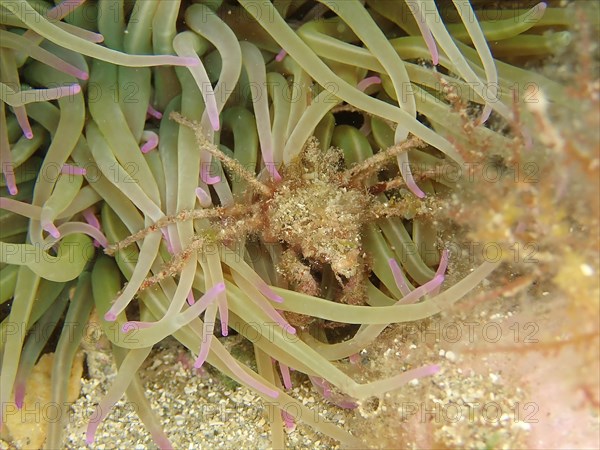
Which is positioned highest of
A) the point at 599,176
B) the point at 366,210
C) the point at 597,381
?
the point at 366,210

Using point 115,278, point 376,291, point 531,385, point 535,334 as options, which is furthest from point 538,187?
point 115,278

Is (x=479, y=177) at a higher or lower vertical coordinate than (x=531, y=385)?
higher

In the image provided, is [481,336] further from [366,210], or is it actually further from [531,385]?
[366,210]

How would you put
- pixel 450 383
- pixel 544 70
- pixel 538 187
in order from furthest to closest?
pixel 544 70 < pixel 450 383 < pixel 538 187

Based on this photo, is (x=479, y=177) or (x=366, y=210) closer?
(x=479, y=177)

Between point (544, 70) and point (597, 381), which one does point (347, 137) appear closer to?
point (544, 70)

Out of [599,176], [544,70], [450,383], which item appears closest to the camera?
[599,176]

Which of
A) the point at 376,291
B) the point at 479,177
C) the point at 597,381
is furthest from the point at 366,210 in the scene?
the point at 597,381
